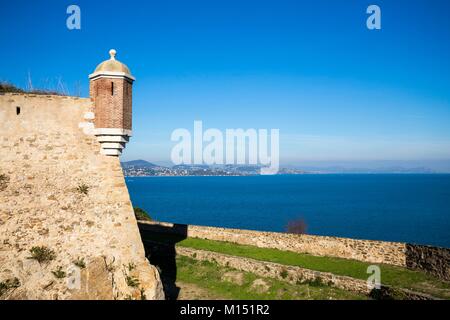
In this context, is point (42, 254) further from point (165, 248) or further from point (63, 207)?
point (165, 248)

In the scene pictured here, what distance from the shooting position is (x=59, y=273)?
9.84m

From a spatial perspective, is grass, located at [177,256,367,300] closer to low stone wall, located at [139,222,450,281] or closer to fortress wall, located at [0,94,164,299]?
low stone wall, located at [139,222,450,281]

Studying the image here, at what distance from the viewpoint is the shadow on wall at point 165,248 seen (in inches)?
744

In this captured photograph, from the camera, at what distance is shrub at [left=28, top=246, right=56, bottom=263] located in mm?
9773

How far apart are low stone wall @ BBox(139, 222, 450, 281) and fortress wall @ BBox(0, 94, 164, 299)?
1221 centimetres

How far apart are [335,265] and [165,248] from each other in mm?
10816

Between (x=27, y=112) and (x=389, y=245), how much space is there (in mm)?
16753

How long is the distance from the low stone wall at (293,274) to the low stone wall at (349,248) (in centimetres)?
296

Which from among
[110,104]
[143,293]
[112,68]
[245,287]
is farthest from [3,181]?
[245,287]

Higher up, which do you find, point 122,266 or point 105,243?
point 105,243

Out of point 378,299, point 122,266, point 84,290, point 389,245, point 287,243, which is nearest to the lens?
point 84,290
